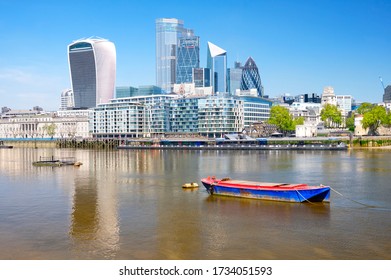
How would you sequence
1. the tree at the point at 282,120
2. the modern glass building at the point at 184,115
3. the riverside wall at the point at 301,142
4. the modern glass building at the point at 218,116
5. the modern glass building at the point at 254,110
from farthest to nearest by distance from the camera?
the modern glass building at the point at 254,110 → the modern glass building at the point at 184,115 → the modern glass building at the point at 218,116 → the tree at the point at 282,120 → the riverside wall at the point at 301,142

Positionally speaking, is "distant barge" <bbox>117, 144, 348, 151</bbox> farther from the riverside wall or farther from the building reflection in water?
the building reflection in water

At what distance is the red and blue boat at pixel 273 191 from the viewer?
30.7 meters

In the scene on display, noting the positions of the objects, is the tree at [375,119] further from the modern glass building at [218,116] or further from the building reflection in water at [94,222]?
the building reflection in water at [94,222]

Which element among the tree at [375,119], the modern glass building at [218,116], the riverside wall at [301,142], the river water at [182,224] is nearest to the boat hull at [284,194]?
the river water at [182,224]

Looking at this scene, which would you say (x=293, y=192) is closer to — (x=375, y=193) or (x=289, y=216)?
(x=289, y=216)

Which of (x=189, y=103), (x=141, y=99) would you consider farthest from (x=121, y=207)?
(x=141, y=99)

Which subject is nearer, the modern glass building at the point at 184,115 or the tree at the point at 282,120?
the tree at the point at 282,120

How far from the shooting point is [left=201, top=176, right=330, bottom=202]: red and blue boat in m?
30.7

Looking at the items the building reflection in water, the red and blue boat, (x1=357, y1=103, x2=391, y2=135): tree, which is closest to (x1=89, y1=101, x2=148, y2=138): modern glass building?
(x1=357, y1=103, x2=391, y2=135): tree

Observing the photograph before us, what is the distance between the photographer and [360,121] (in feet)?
403

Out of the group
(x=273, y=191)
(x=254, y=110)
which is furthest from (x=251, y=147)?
(x=273, y=191)
